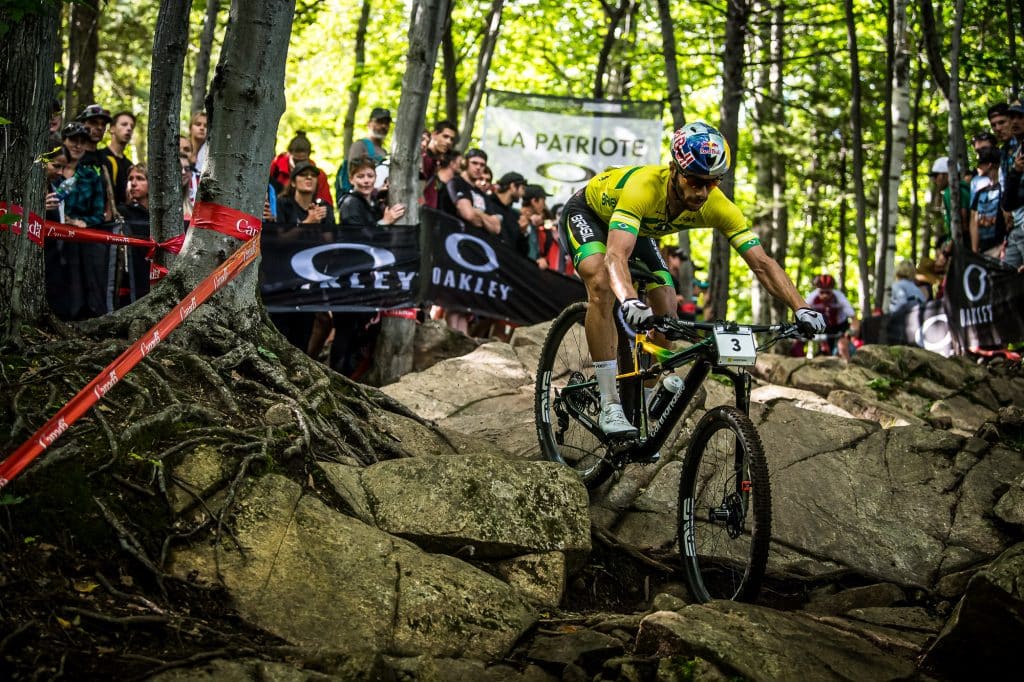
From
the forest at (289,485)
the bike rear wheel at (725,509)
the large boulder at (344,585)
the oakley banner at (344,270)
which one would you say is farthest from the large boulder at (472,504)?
the oakley banner at (344,270)

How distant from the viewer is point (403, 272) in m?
11.3

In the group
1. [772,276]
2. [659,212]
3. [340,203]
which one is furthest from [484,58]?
[772,276]

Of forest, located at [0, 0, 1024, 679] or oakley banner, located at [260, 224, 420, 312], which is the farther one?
oakley banner, located at [260, 224, 420, 312]

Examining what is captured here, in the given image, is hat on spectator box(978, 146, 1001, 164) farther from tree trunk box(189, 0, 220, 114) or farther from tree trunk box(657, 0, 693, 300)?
tree trunk box(189, 0, 220, 114)

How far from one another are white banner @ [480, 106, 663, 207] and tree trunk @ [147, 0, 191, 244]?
8.91m

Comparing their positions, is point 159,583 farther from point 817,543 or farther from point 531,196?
point 531,196

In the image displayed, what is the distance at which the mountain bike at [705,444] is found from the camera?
539cm

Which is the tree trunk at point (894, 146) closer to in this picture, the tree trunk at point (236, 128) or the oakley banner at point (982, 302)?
the oakley banner at point (982, 302)

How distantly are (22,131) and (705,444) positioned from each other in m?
4.26

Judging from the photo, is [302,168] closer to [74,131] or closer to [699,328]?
[74,131]

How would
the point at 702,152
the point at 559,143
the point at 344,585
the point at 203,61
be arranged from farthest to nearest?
the point at 559,143, the point at 203,61, the point at 702,152, the point at 344,585

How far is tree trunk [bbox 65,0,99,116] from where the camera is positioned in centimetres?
1550

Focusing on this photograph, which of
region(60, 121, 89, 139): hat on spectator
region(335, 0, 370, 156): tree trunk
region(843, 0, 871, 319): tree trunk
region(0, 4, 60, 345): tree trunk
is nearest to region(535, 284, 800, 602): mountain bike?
region(0, 4, 60, 345): tree trunk

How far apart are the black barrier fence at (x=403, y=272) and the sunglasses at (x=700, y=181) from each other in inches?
211
